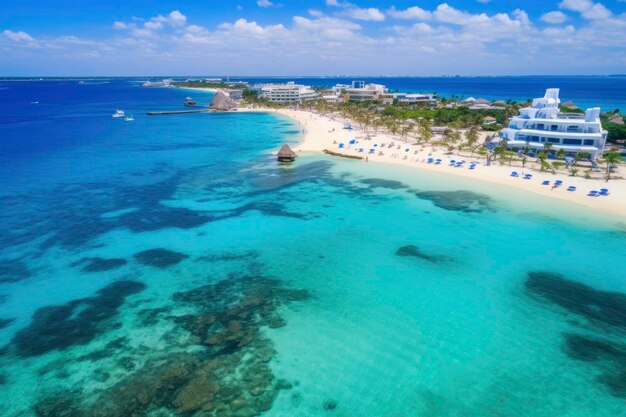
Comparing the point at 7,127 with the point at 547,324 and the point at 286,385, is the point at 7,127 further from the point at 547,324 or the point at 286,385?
the point at 547,324

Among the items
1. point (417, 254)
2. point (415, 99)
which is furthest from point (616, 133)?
point (415, 99)

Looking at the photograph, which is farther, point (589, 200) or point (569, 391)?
point (589, 200)

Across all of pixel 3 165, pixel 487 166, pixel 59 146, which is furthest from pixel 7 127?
pixel 487 166

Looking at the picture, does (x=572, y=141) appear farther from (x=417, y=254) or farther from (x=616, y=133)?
(x=417, y=254)

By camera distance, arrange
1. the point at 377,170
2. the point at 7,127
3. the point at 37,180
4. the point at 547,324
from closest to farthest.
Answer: the point at 547,324 < the point at 37,180 < the point at 377,170 < the point at 7,127

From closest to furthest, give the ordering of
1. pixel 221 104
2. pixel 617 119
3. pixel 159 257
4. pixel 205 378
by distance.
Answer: pixel 205 378 < pixel 159 257 < pixel 617 119 < pixel 221 104

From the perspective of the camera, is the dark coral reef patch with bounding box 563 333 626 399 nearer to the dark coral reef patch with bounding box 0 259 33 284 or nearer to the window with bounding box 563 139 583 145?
the dark coral reef patch with bounding box 0 259 33 284

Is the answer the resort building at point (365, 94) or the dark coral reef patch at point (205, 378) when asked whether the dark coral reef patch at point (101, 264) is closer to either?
the dark coral reef patch at point (205, 378)
